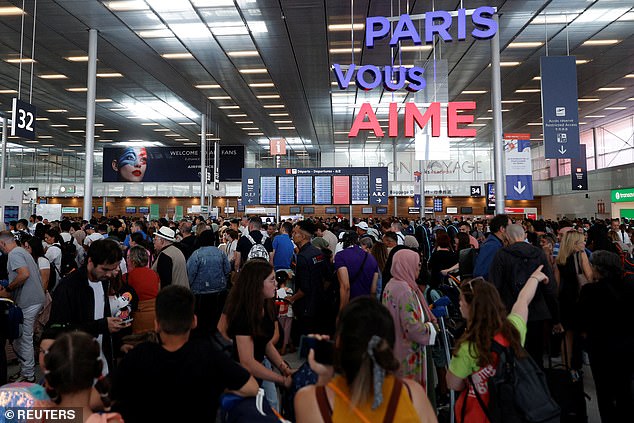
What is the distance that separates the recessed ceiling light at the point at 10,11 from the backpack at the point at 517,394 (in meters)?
12.5

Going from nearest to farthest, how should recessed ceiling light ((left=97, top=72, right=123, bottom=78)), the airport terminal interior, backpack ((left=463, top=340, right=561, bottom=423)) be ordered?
backpack ((left=463, top=340, right=561, bottom=423)), the airport terminal interior, recessed ceiling light ((left=97, top=72, right=123, bottom=78))

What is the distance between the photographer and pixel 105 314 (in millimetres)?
2869

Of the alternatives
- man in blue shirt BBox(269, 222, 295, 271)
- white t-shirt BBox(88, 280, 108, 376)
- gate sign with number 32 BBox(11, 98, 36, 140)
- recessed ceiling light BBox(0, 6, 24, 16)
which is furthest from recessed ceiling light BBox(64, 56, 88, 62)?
white t-shirt BBox(88, 280, 108, 376)

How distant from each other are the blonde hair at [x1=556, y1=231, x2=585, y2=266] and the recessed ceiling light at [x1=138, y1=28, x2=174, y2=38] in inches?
425

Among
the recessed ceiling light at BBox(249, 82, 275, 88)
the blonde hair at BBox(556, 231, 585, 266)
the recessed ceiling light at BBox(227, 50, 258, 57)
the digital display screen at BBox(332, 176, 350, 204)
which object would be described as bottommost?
the blonde hair at BBox(556, 231, 585, 266)

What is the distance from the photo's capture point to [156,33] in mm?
11320

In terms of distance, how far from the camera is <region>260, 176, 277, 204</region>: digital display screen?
13711mm

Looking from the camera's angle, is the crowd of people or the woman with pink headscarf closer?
the crowd of people

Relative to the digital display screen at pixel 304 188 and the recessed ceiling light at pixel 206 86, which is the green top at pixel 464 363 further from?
the recessed ceiling light at pixel 206 86

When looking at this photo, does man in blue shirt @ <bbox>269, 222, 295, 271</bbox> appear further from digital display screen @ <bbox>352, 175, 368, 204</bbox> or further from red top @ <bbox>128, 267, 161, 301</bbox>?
digital display screen @ <bbox>352, 175, 368, 204</bbox>

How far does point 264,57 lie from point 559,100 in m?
8.43

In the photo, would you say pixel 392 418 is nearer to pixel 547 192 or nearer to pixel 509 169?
pixel 509 169

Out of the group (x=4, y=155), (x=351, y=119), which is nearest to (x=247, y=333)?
(x=351, y=119)

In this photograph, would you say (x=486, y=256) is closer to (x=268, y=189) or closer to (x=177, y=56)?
(x=268, y=189)
